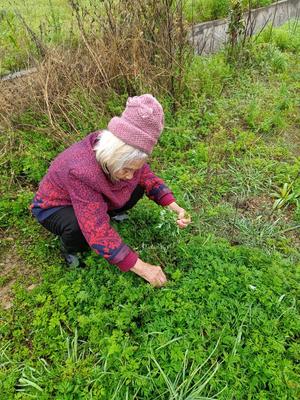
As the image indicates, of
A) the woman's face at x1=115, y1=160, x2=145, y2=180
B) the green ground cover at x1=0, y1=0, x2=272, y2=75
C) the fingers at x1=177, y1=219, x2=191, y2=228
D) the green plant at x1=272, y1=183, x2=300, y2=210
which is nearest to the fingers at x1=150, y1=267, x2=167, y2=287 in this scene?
the fingers at x1=177, y1=219, x2=191, y2=228

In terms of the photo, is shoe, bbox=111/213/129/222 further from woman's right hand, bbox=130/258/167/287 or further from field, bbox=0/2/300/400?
woman's right hand, bbox=130/258/167/287

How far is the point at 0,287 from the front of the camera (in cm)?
257

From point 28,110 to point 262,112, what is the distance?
9.17ft

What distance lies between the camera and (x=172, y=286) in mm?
2293

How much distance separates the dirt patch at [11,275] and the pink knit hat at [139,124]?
1426 mm

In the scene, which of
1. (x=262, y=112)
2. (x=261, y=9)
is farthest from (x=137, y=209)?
(x=261, y=9)

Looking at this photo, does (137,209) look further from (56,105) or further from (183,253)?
(56,105)

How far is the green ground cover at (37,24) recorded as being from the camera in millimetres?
4038

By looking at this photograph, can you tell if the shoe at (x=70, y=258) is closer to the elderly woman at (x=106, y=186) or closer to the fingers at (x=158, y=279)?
the elderly woman at (x=106, y=186)

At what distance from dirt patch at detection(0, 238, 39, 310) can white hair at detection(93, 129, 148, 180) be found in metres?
1.23

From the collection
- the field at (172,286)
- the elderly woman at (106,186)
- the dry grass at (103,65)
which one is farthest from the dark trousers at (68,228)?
the dry grass at (103,65)

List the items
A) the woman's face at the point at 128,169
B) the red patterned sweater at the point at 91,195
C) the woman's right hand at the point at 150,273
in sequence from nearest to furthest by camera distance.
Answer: the woman's face at the point at 128,169 < the red patterned sweater at the point at 91,195 < the woman's right hand at the point at 150,273

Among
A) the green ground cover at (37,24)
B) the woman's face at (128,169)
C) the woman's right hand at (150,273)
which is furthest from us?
the green ground cover at (37,24)

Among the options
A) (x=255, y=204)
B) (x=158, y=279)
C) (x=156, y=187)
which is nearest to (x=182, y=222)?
(x=156, y=187)
